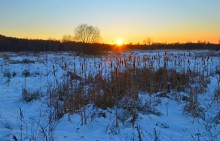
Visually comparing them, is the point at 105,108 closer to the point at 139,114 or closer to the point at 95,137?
the point at 139,114

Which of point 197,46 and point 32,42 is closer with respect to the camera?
point 197,46

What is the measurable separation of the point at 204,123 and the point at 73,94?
300 cm

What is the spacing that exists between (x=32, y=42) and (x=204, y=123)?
173ft

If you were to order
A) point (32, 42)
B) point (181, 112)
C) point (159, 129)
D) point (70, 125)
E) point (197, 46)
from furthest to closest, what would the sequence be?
point (32, 42) < point (197, 46) < point (181, 112) < point (70, 125) < point (159, 129)

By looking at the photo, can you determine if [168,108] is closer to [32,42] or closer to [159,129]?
[159,129]

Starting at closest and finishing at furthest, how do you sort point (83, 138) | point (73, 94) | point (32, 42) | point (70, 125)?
point (83, 138)
point (70, 125)
point (73, 94)
point (32, 42)

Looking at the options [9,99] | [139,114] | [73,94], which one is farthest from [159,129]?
[9,99]

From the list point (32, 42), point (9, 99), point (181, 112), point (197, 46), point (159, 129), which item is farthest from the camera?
point (32, 42)

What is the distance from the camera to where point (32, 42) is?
55.5 metres

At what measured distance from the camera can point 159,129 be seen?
5.29 meters

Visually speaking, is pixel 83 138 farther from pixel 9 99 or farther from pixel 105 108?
pixel 9 99

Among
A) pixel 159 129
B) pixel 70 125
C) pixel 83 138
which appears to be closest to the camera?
pixel 83 138

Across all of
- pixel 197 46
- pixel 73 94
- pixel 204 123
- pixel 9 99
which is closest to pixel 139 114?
pixel 204 123

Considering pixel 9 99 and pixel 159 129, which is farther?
pixel 9 99
